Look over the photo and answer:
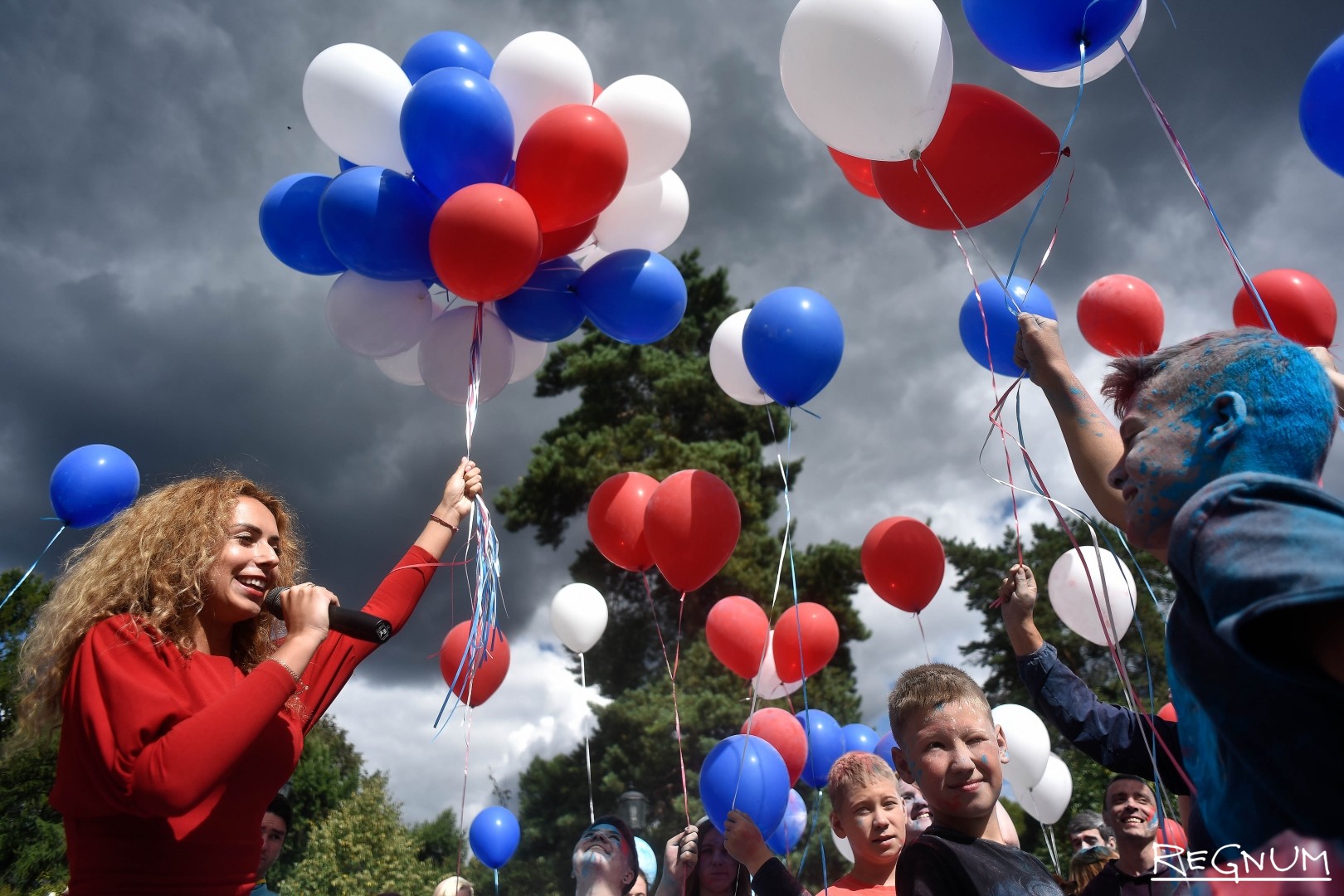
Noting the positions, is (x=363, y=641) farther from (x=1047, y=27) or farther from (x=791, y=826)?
(x=791, y=826)

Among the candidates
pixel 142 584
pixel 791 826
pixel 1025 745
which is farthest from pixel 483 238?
pixel 791 826

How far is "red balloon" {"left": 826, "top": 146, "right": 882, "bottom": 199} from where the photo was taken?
347cm

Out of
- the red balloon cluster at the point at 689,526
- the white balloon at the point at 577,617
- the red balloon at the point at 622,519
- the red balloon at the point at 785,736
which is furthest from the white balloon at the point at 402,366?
the red balloon at the point at 785,736

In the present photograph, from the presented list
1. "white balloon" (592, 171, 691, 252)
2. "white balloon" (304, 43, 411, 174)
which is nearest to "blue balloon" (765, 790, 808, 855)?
"white balloon" (592, 171, 691, 252)

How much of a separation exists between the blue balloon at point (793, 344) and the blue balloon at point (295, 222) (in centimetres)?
205

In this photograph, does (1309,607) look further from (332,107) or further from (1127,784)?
(332,107)

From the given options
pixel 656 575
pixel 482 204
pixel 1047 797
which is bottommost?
pixel 1047 797

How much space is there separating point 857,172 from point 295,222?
8.31ft

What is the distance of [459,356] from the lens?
12.8ft

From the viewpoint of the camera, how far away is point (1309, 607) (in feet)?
2.18

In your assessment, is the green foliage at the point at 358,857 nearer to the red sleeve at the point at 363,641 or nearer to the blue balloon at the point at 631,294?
the blue balloon at the point at 631,294

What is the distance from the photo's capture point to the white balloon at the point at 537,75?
142 inches

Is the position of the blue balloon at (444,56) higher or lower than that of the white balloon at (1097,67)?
higher

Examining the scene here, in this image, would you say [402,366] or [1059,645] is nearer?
[402,366]
